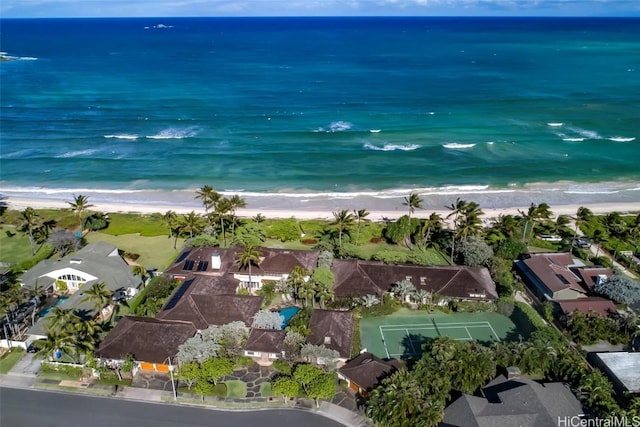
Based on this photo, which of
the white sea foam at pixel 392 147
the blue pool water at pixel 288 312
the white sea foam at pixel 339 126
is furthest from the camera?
the white sea foam at pixel 339 126

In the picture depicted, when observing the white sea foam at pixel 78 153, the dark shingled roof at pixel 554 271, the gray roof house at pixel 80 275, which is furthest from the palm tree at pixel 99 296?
the white sea foam at pixel 78 153

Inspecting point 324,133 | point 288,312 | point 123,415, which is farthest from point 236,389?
point 324,133

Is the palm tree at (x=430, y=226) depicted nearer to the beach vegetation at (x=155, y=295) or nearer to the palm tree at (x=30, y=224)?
the beach vegetation at (x=155, y=295)

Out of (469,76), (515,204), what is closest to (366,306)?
(515,204)

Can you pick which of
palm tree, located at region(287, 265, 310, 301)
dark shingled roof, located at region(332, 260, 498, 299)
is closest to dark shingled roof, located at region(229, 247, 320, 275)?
palm tree, located at region(287, 265, 310, 301)

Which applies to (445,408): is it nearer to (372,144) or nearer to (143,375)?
(143,375)

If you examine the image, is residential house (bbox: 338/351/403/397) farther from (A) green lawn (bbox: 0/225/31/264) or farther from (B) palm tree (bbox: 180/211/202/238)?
(A) green lawn (bbox: 0/225/31/264)
